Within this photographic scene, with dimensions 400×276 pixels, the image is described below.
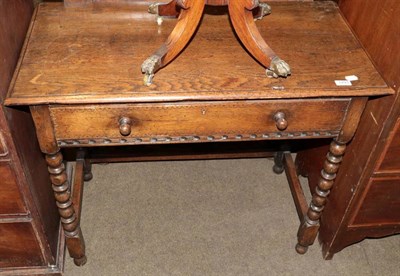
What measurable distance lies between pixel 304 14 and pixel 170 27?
501 millimetres

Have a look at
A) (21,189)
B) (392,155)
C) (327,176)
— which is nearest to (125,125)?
(21,189)

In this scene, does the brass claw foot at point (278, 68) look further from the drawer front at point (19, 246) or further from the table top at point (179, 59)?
the drawer front at point (19, 246)

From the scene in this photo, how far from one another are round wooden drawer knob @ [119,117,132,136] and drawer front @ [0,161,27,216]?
0.38 metres

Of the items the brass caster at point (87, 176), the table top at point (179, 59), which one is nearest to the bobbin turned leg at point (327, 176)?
the table top at point (179, 59)

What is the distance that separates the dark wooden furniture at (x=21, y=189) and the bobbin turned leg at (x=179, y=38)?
0.43 m

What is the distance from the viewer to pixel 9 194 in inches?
62.2

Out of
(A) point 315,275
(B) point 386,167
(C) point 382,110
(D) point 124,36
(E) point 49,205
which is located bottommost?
(A) point 315,275

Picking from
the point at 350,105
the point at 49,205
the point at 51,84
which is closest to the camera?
the point at 51,84

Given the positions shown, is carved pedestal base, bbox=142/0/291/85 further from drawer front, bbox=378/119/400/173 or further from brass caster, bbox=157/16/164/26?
drawer front, bbox=378/119/400/173

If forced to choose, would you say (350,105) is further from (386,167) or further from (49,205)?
(49,205)

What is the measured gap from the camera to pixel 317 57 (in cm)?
158

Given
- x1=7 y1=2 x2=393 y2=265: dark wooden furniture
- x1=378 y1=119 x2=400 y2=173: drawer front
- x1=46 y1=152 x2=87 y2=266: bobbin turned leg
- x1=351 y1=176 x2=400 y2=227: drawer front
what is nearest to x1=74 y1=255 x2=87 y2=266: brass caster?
x1=46 y1=152 x2=87 y2=266: bobbin turned leg

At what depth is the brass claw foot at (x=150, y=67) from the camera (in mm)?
1428

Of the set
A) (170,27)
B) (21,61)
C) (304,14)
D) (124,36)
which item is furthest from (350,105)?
(21,61)
